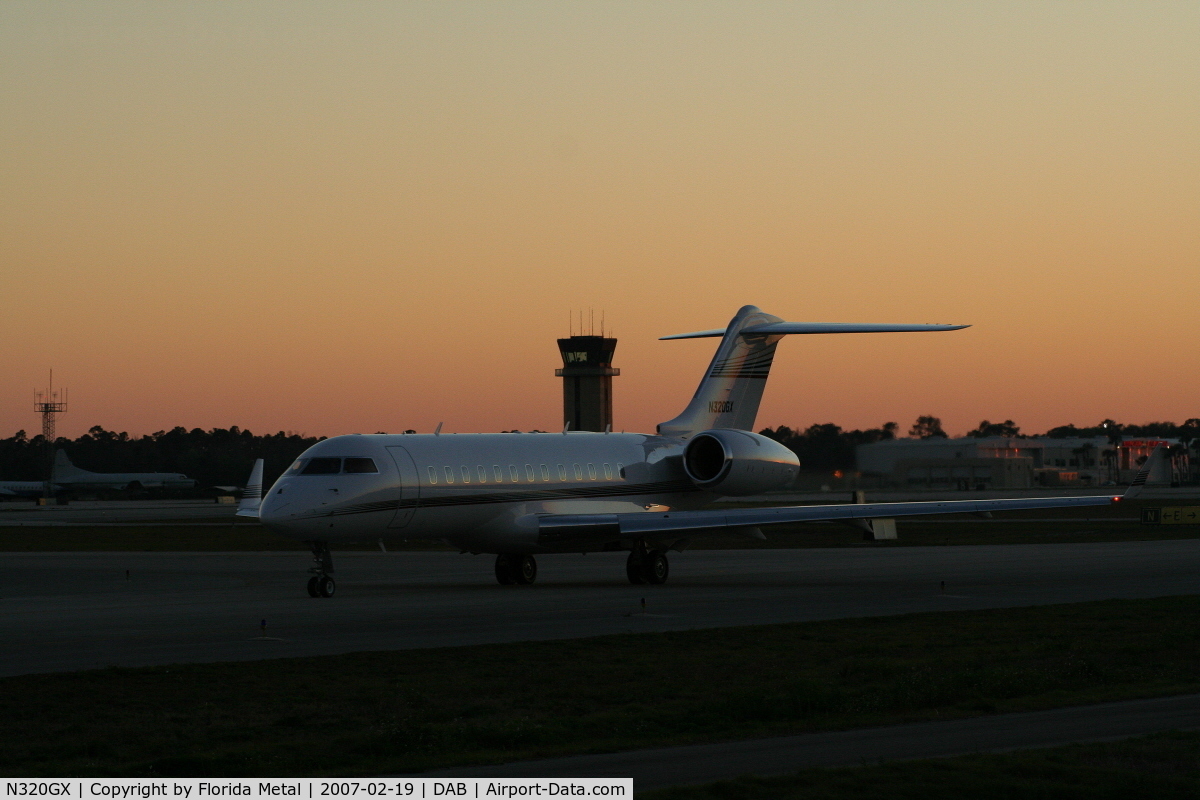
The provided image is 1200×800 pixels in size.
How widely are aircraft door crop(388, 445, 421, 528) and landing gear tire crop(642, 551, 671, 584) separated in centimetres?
562

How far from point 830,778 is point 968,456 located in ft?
334

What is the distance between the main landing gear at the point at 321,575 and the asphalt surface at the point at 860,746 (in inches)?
712

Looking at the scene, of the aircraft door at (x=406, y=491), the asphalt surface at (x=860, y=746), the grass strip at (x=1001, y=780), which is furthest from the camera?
the aircraft door at (x=406, y=491)

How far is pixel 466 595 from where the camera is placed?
102 feet

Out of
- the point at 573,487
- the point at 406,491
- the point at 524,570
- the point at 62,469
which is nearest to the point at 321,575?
the point at 406,491

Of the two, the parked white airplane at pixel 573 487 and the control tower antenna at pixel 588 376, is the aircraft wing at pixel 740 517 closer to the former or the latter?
the parked white airplane at pixel 573 487

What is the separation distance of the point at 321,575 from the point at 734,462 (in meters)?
10.9

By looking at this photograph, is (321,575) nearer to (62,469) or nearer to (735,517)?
(735,517)

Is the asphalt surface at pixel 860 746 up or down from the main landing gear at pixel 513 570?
down

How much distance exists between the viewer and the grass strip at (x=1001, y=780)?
10.8 meters

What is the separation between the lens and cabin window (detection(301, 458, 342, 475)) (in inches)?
1238

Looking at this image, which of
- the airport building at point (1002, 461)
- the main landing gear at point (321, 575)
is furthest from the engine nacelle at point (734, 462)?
the airport building at point (1002, 461)

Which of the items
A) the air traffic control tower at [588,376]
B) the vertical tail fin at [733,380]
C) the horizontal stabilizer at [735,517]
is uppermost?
the air traffic control tower at [588,376]

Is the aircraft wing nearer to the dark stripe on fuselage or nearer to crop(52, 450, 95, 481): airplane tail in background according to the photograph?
the dark stripe on fuselage
